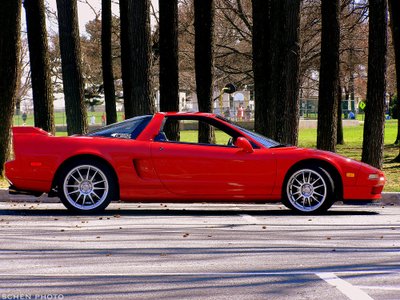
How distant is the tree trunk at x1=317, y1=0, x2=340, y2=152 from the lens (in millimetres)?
20234

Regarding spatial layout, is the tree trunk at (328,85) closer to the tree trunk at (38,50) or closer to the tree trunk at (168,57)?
the tree trunk at (168,57)

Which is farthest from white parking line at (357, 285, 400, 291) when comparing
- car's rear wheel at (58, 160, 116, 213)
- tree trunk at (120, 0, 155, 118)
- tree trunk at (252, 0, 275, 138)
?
tree trunk at (252, 0, 275, 138)

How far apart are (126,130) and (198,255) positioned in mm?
4197

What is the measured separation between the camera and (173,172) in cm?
1177

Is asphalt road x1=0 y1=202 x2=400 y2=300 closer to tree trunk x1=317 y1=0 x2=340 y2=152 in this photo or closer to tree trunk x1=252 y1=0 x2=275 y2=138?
tree trunk x1=317 y1=0 x2=340 y2=152

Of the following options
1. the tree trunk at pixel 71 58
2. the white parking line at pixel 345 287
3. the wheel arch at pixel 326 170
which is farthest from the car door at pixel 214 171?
the tree trunk at pixel 71 58

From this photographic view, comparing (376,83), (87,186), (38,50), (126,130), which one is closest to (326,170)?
(126,130)

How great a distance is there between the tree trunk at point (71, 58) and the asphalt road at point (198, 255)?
9.13 meters

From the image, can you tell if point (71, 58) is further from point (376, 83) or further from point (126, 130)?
point (126, 130)

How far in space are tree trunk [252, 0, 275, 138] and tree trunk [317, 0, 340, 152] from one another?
3247mm

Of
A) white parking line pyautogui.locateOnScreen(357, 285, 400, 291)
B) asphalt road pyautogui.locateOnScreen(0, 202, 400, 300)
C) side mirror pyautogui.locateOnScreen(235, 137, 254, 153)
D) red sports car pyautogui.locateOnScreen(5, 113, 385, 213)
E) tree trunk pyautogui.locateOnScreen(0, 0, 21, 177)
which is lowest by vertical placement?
asphalt road pyautogui.locateOnScreen(0, 202, 400, 300)

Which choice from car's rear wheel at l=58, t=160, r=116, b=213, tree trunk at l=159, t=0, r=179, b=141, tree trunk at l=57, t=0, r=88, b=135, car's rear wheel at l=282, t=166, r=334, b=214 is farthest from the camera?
tree trunk at l=57, t=0, r=88, b=135

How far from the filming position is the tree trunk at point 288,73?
1830 centimetres

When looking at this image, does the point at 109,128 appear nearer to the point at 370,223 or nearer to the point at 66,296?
the point at 370,223
